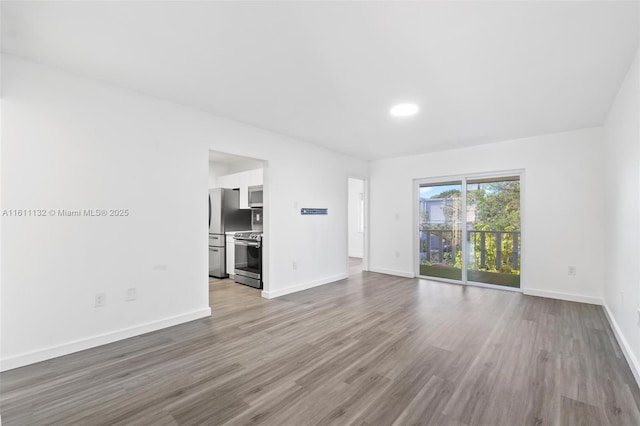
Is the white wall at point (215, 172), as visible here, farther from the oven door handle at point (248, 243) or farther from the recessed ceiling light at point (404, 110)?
the recessed ceiling light at point (404, 110)

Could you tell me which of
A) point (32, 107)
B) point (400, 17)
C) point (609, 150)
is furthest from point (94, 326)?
point (609, 150)

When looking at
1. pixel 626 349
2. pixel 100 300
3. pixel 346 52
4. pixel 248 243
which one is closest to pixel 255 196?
pixel 248 243

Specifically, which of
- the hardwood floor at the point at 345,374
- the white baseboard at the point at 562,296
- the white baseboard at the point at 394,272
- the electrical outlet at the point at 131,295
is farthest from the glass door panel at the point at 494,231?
the electrical outlet at the point at 131,295

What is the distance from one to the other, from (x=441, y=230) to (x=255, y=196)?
3742 mm

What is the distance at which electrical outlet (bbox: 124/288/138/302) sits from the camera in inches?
Answer: 116

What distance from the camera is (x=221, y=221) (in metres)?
5.91

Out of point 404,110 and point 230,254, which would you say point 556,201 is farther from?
point 230,254

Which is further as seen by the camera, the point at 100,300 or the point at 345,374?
the point at 100,300

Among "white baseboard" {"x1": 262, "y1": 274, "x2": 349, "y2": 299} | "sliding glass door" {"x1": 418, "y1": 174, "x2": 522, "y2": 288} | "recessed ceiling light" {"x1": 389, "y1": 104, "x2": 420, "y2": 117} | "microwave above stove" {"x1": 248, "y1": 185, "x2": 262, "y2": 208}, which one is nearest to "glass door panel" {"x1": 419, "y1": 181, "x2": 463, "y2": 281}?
"sliding glass door" {"x1": 418, "y1": 174, "x2": 522, "y2": 288}

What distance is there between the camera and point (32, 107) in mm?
2463

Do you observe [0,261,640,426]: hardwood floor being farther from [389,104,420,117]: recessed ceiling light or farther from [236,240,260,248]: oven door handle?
[389,104,420,117]: recessed ceiling light

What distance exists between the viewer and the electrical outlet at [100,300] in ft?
9.08

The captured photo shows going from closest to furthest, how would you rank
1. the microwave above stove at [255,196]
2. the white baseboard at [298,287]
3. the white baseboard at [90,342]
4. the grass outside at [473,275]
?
the white baseboard at [90,342] < the white baseboard at [298,287] < the grass outside at [473,275] < the microwave above stove at [255,196]

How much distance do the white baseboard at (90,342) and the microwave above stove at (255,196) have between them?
2.44m
